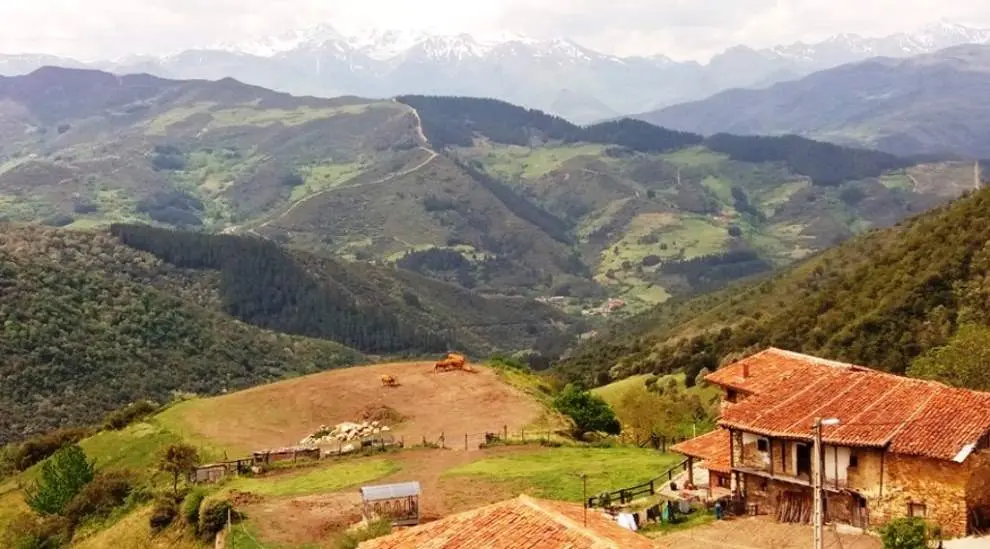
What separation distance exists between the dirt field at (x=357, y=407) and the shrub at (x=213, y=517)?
1559 cm

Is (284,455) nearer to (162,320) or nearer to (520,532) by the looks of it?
(520,532)

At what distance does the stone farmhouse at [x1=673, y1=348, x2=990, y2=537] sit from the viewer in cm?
3080

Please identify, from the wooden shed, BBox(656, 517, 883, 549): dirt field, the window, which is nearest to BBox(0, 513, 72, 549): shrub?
the wooden shed

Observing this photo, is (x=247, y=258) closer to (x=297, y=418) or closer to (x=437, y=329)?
(x=437, y=329)

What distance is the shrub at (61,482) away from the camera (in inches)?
2028

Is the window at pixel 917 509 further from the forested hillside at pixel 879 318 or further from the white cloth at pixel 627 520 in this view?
the forested hillside at pixel 879 318

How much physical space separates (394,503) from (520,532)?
40.8 ft

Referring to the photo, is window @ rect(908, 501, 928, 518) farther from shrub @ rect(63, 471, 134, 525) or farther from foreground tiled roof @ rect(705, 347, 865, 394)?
shrub @ rect(63, 471, 134, 525)

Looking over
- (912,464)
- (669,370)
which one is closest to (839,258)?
(669,370)

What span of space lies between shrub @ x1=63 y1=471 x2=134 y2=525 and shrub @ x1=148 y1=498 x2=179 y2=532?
6772 mm

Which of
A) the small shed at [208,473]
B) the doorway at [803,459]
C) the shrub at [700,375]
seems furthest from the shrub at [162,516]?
the shrub at [700,375]

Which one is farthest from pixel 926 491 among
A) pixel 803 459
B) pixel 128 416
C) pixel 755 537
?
pixel 128 416

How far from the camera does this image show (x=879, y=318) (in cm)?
7725

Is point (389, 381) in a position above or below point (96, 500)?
above
